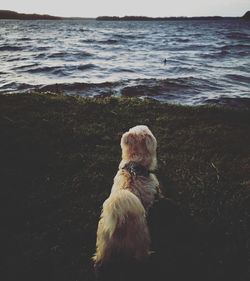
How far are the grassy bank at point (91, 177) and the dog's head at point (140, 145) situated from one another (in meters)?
1.10

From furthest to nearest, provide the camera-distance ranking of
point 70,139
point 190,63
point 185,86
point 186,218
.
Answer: point 190,63 → point 185,86 → point 70,139 → point 186,218

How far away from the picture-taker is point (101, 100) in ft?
33.3

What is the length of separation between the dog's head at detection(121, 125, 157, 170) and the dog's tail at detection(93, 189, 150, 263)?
1.13 meters

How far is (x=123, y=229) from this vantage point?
3.41 m

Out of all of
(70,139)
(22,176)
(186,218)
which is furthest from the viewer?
(70,139)

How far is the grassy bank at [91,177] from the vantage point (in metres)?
4.29

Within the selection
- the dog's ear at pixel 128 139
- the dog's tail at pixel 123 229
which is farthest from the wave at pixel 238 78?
the dog's tail at pixel 123 229

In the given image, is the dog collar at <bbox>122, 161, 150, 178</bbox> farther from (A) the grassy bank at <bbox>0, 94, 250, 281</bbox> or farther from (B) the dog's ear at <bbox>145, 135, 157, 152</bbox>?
(A) the grassy bank at <bbox>0, 94, 250, 281</bbox>

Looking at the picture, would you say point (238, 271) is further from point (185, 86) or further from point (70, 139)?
point (185, 86)

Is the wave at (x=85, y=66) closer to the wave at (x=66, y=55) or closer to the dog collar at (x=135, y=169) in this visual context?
the wave at (x=66, y=55)

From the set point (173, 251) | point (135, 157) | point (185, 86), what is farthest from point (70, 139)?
point (185, 86)

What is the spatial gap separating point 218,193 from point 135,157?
1829 mm

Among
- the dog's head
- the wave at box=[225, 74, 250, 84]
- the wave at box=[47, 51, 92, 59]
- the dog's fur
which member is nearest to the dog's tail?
the dog's fur

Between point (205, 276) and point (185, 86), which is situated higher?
point (205, 276)
